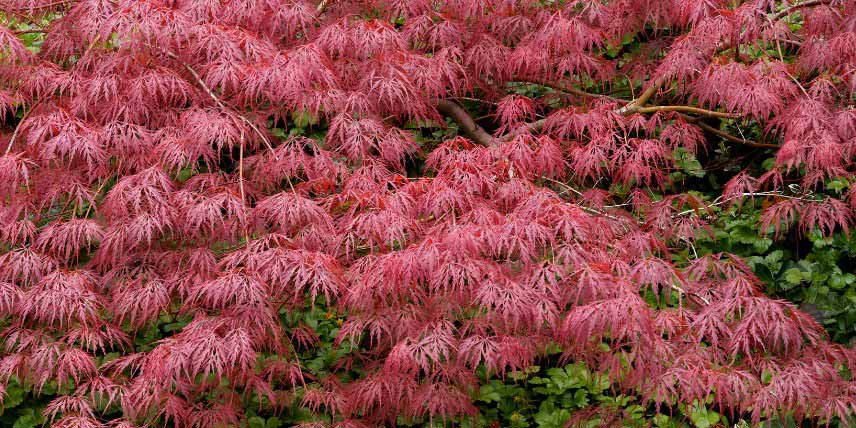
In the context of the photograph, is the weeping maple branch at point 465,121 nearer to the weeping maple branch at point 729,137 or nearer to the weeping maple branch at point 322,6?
the weeping maple branch at point 322,6

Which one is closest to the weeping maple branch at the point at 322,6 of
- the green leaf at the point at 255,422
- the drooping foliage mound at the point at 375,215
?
the drooping foliage mound at the point at 375,215

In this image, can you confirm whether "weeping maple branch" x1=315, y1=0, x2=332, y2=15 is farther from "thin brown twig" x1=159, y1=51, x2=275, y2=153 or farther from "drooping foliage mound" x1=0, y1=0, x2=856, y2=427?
"thin brown twig" x1=159, y1=51, x2=275, y2=153

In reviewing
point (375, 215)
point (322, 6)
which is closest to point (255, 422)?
point (375, 215)

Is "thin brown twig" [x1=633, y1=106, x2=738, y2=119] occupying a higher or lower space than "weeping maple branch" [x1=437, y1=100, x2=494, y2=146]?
higher

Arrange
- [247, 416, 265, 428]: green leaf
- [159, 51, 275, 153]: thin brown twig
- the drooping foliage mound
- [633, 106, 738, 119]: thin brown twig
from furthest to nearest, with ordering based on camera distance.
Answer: [633, 106, 738, 119]: thin brown twig, [247, 416, 265, 428]: green leaf, [159, 51, 275, 153]: thin brown twig, the drooping foliage mound

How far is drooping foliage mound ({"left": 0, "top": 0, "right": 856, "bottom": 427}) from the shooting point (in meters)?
2.96

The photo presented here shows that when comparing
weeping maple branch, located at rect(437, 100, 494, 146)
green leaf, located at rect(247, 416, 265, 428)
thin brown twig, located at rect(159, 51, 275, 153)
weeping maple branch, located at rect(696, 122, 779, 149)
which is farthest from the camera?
weeping maple branch, located at rect(437, 100, 494, 146)

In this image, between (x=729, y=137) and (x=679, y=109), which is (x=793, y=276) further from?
(x=679, y=109)

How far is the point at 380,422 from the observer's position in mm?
3496

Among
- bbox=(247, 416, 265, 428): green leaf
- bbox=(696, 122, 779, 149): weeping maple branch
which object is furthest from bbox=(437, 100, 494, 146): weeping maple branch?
bbox=(247, 416, 265, 428): green leaf

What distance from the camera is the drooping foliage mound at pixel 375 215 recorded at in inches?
117

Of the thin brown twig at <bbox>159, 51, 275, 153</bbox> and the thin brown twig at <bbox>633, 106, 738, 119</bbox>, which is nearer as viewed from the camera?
the thin brown twig at <bbox>159, 51, 275, 153</bbox>

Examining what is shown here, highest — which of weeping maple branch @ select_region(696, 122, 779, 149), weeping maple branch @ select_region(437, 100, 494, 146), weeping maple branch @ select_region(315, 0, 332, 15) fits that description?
weeping maple branch @ select_region(315, 0, 332, 15)

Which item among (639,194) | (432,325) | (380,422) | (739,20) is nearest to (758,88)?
(739,20)
